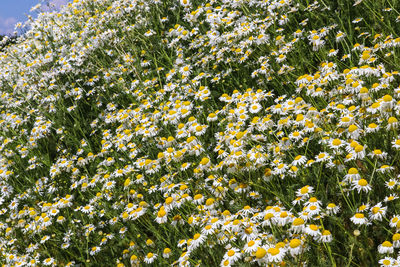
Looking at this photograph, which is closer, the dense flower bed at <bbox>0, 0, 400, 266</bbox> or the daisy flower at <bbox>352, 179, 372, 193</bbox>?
the daisy flower at <bbox>352, 179, 372, 193</bbox>

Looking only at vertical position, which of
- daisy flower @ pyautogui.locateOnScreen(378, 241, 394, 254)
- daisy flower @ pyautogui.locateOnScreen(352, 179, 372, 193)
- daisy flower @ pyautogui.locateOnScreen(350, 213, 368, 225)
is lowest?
daisy flower @ pyautogui.locateOnScreen(378, 241, 394, 254)

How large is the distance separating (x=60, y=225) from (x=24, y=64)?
558 centimetres

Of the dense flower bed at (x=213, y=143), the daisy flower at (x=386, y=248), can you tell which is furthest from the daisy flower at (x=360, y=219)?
the daisy flower at (x=386, y=248)

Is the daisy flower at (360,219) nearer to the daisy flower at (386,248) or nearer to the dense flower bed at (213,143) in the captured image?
the dense flower bed at (213,143)

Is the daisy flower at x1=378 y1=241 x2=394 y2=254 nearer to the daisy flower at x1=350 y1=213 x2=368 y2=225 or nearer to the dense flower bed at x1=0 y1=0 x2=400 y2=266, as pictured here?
the dense flower bed at x1=0 y1=0 x2=400 y2=266

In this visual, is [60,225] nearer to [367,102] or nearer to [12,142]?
[12,142]

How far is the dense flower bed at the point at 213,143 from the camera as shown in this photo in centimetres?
310

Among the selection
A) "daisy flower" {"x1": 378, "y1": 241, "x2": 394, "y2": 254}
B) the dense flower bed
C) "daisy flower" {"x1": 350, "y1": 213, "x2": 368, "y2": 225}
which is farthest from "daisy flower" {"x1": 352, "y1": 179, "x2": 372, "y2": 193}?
"daisy flower" {"x1": 378, "y1": 241, "x2": 394, "y2": 254}

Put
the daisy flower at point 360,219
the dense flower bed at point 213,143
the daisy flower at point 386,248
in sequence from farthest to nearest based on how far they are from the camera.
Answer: the dense flower bed at point 213,143 < the daisy flower at point 360,219 < the daisy flower at point 386,248

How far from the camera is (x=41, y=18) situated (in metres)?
9.91

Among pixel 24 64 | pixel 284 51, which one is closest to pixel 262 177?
pixel 284 51

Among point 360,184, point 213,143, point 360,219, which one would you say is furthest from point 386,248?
point 213,143

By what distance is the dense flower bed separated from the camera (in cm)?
310

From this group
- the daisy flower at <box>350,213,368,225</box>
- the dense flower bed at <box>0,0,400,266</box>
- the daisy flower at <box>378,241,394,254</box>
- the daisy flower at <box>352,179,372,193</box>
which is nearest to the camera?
the daisy flower at <box>378,241,394,254</box>
